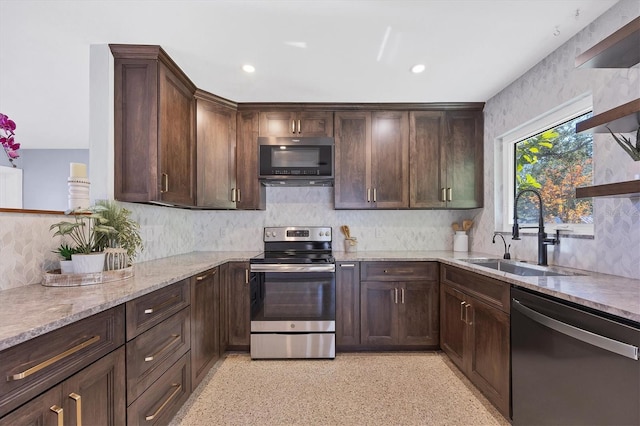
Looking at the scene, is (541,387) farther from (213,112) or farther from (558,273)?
(213,112)

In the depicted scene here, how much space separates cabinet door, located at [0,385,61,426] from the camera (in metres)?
0.80

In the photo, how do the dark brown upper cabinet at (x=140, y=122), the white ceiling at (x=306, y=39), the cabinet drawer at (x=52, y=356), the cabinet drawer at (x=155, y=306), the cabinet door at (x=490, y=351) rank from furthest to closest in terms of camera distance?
the dark brown upper cabinet at (x=140, y=122) < the cabinet door at (x=490, y=351) < the white ceiling at (x=306, y=39) < the cabinet drawer at (x=155, y=306) < the cabinet drawer at (x=52, y=356)

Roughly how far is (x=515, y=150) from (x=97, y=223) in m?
3.26

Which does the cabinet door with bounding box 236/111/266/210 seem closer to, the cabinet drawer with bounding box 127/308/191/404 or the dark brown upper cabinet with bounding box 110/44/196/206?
the dark brown upper cabinet with bounding box 110/44/196/206

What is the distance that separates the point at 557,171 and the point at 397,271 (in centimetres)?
144

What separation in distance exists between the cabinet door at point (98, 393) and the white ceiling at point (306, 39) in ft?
5.87

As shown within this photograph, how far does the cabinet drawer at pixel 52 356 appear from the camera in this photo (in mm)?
798

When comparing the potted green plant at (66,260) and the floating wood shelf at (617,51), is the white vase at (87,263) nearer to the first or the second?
the potted green plant at (66,260)

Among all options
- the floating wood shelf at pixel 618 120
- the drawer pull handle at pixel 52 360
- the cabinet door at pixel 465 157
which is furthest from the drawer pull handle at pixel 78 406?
the cabinet door at pixel 465 157

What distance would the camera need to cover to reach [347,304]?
258 cm

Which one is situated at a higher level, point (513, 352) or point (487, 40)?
point (487, 40)

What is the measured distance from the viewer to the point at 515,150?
2.60 meters

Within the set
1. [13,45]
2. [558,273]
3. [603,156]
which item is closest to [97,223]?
[13,45]

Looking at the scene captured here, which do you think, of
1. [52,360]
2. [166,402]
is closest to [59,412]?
[52,360]
